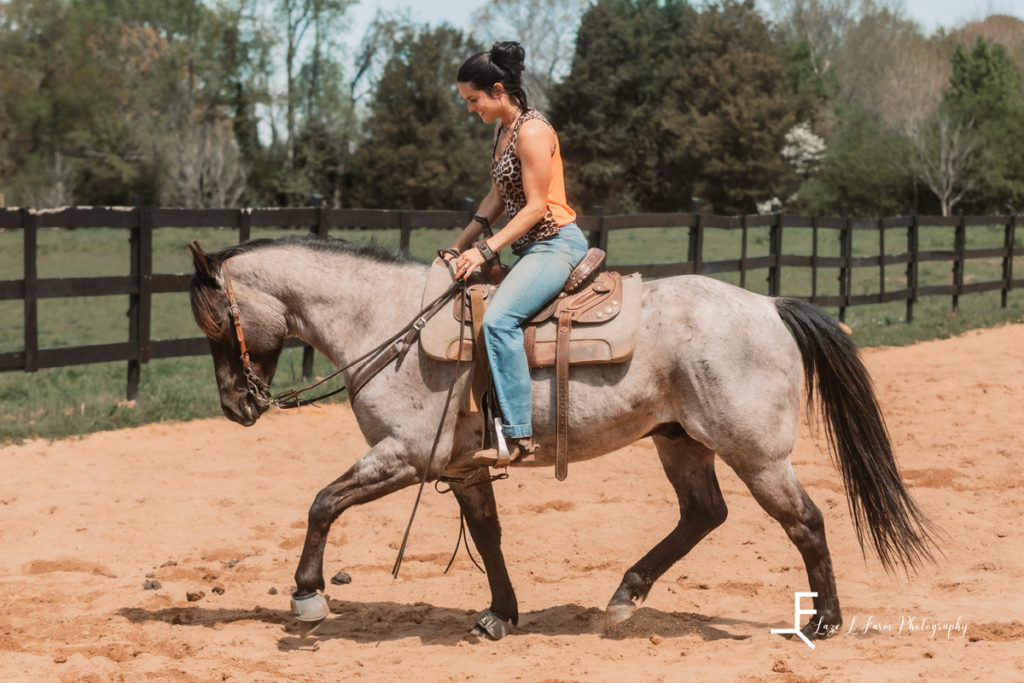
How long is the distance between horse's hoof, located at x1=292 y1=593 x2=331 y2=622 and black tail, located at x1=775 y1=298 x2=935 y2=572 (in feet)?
7.68

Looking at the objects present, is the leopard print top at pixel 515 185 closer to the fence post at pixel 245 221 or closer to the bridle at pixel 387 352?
the bridle at pixel 387 352

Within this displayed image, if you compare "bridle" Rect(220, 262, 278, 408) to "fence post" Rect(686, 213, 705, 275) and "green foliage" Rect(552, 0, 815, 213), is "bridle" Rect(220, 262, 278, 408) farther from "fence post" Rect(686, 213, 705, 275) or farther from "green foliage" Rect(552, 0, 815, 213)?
"green foliage" Rect(552, 0, 815, 213)

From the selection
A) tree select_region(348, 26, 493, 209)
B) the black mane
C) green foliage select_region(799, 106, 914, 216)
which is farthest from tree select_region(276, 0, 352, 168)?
the black mane

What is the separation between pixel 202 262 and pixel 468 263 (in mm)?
1166

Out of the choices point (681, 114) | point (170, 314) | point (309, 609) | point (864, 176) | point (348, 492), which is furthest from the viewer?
point (681, 114)

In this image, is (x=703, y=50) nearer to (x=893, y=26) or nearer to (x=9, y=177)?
(x=893, y=26)

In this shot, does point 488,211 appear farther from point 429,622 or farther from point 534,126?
point 429,622

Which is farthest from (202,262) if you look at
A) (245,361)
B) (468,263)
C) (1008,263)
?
(1008,263)

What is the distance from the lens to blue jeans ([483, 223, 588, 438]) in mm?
4465

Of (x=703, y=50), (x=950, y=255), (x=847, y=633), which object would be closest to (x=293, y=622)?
(x=847, y=633)

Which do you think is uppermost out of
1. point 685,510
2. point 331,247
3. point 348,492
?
point 331,247

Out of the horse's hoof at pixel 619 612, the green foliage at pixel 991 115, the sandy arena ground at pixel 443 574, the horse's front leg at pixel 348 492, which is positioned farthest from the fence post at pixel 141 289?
the green foliage at pixel 991 115

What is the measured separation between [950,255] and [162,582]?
15629 millimetres

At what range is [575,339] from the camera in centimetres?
461
